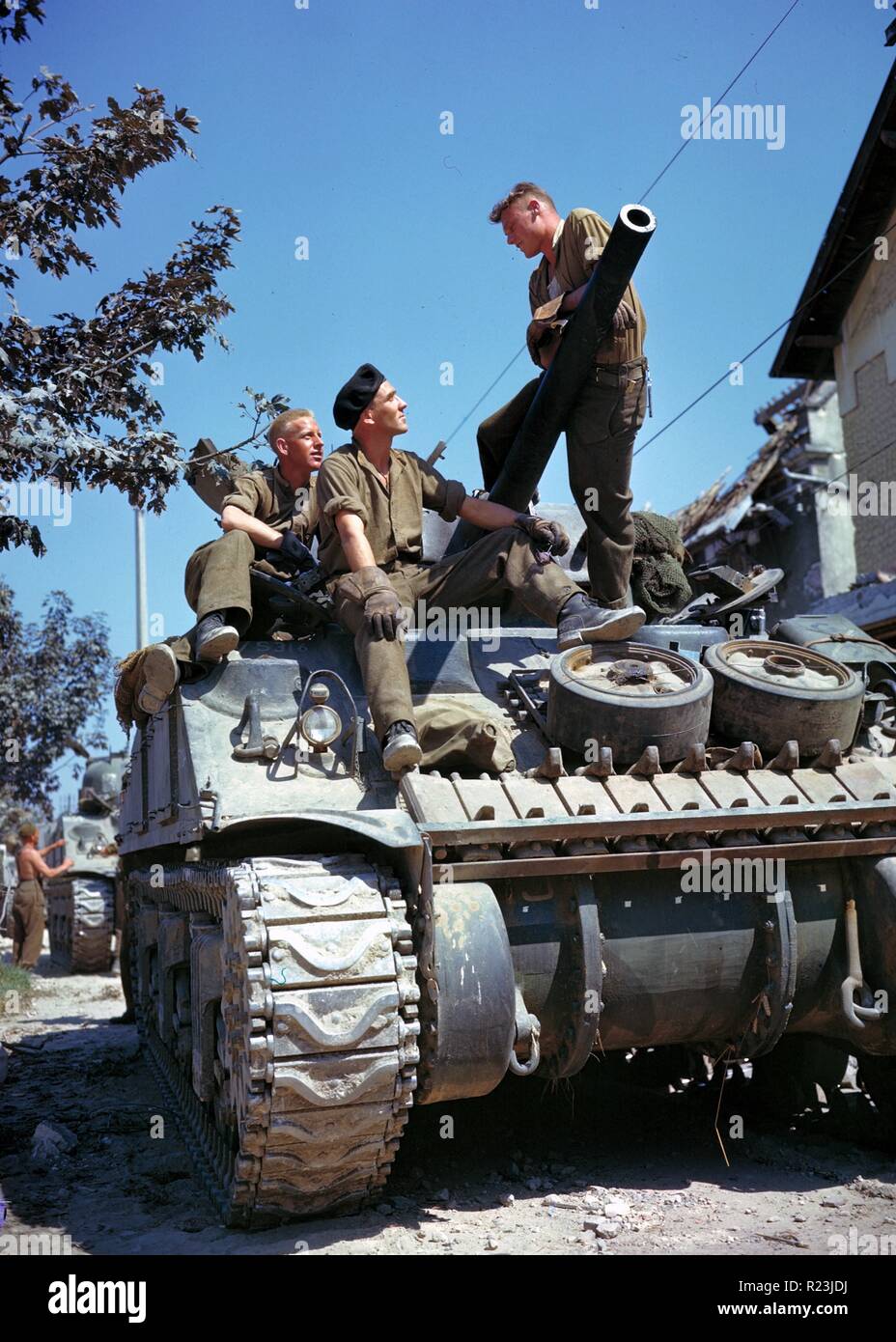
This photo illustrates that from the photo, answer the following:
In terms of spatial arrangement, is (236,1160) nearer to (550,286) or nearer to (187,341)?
(550,286)

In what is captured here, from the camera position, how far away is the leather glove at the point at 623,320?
20.2ft

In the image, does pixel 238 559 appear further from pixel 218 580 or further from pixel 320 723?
pixel 320 723

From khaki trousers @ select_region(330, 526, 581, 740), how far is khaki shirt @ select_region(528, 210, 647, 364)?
107 cm

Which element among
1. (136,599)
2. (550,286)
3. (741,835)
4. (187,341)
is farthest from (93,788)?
(741,835)

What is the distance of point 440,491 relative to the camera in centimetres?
645

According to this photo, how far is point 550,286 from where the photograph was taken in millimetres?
6609

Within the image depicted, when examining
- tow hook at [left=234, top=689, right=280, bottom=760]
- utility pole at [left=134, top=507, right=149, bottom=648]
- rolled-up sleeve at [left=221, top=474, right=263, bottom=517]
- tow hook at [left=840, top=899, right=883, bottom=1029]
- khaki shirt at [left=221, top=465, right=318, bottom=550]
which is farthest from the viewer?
utility pole at [left=134, top=507, right=149, bottom=648]

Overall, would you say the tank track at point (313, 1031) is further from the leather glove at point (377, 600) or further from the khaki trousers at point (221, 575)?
the khaki trousers at point (221, 575)

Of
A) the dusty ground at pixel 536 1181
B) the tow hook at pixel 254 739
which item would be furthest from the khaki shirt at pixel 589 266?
the dusty ground at pixel 536 1181

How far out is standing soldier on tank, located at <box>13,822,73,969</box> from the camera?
651 inches

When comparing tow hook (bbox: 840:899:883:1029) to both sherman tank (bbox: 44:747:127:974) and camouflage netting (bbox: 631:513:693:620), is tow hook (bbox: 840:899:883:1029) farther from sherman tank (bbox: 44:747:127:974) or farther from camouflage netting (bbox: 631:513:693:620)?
sherman tank (bbox: 44:747:127:974)

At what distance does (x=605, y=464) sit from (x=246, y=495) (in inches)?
73.8

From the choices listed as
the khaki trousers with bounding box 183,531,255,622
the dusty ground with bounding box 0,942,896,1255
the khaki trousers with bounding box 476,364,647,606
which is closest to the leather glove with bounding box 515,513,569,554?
the khaki trousers with bounding box 476,364,647,606
